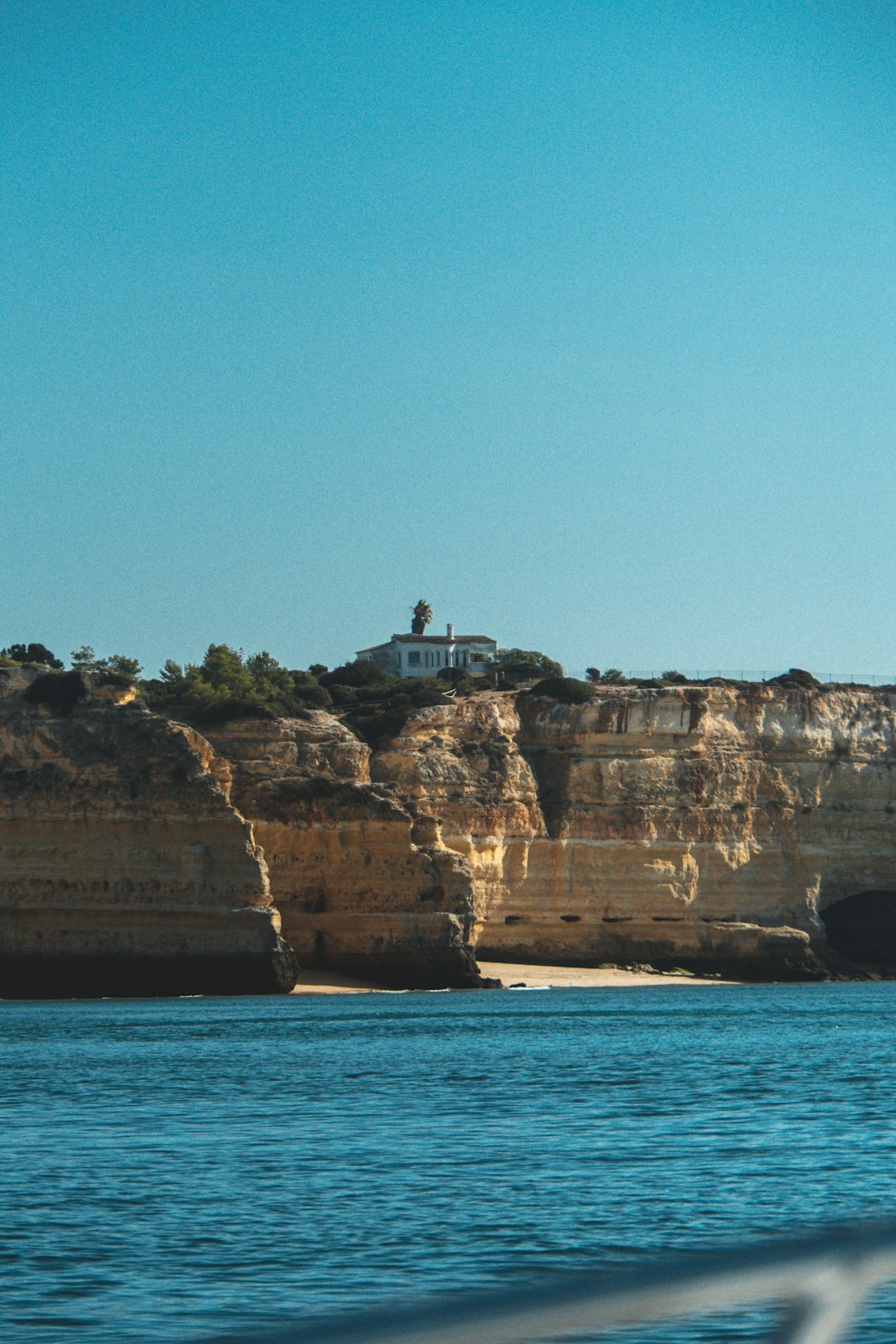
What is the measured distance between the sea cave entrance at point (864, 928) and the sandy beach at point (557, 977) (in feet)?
37.7

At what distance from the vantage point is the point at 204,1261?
1519 cm

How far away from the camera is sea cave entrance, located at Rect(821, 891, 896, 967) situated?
83.9 metres

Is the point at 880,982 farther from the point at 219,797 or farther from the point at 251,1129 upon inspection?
the point at 251,1129

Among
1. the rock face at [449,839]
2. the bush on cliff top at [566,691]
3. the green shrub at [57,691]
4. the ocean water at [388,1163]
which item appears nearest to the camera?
the ocean water at [388,1163]

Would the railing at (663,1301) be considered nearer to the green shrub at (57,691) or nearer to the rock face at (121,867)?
the rock face at (121,867)

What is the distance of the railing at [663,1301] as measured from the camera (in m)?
9.37

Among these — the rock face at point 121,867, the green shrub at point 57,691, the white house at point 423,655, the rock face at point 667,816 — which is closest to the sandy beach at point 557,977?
the rock face at point 667,816

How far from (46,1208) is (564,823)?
5876 centimetres

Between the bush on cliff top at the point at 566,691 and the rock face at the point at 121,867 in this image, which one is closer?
the rock face at the point at 121,867

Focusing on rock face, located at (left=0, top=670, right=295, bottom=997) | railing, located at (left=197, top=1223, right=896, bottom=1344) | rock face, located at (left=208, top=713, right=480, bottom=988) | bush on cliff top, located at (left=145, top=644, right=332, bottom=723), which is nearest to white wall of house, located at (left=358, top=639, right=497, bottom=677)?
bush on cliff top, located at (left=145, top=644, right=332, bottom=723)

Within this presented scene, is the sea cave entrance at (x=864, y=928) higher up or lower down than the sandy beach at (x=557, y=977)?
higher up

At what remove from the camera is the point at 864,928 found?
84375 mm

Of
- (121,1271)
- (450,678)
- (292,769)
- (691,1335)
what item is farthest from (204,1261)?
(450,678)

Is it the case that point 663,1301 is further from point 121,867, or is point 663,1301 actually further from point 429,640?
point 429,640
